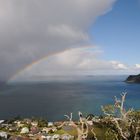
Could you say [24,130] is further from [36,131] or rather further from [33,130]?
[36,131]

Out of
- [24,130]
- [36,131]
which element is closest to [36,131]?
[36,131]

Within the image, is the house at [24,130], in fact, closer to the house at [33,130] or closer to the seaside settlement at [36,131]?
the seaside settlement at [36,131]

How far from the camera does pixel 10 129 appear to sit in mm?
80938

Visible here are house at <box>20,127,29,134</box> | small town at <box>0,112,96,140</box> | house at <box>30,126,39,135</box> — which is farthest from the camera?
house at <box>20,127,29,134</box>

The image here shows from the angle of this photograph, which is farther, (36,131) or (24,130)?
(24,130)

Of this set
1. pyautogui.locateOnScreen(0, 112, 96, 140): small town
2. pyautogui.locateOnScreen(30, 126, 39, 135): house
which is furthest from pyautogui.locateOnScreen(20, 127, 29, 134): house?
pyautogui.locateOnScreen(30, 126, 39, 135): house

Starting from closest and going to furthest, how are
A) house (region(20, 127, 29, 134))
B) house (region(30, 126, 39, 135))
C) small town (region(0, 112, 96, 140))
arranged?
small town (region(0, 112, 96, 140)) → house (region(30, 126, 39, 135)) → house (region(20, 127, 29, 134))

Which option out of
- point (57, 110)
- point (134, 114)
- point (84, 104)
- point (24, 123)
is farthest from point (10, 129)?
point (84, 104)

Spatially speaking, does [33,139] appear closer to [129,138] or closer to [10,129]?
[10,129]

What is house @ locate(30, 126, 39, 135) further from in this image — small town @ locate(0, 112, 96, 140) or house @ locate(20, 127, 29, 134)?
house @ locate(20, 127, 29, 134)

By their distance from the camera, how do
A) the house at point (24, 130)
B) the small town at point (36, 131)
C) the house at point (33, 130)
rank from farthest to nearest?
the house at point (24, 130) < the house at point (33, 130) < the small town at point (36, 131)

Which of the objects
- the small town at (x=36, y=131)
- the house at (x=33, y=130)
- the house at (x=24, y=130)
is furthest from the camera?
the house at (x=24, y=130)

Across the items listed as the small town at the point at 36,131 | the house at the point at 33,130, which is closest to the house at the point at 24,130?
the small town at the point at 36,131

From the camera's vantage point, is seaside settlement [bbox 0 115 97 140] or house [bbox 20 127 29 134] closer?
seaside settlement [bbox 0 115 97 140]
